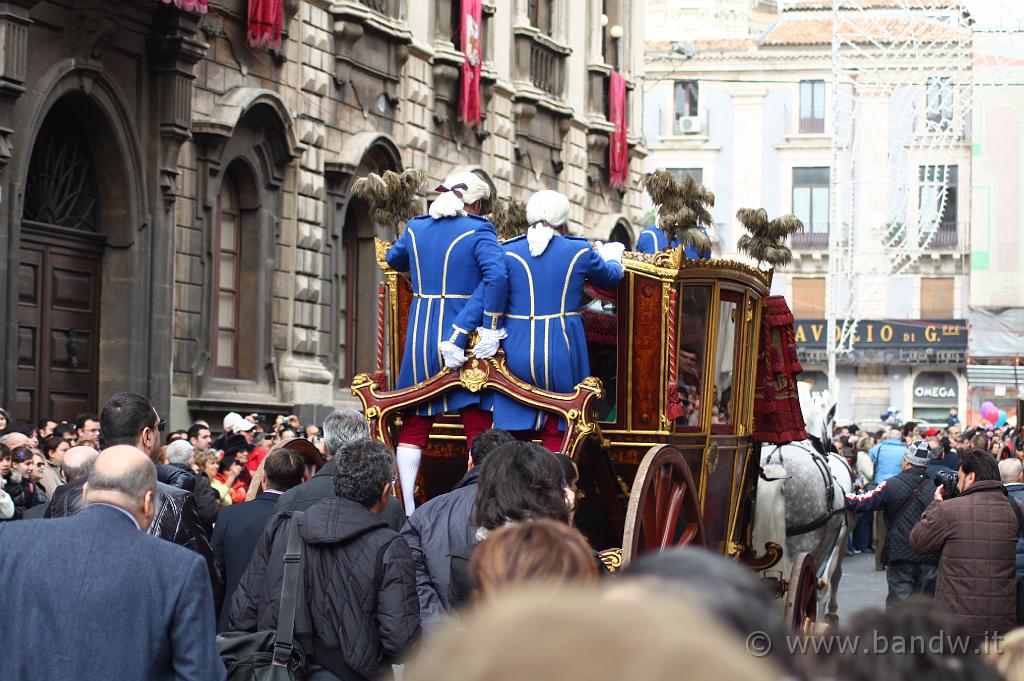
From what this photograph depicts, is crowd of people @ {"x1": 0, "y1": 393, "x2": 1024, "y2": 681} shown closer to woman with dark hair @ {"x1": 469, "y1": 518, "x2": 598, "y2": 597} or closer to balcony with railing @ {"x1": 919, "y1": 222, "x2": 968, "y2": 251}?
woman with dark hair @ {"x1": 469, "y1": 518, "x2": 598, "y2": 597}

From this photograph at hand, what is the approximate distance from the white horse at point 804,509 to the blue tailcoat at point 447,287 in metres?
3.52

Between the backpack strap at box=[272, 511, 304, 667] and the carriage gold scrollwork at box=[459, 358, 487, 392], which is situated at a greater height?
the carriage gold scrollwork at box=[459, 358, 487, 392]

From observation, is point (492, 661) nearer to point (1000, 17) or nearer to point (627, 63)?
point (627, 63)

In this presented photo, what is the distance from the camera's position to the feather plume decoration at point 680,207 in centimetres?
920

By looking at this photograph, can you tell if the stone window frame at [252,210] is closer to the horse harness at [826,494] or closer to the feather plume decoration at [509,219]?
the horse harness at [826,494]

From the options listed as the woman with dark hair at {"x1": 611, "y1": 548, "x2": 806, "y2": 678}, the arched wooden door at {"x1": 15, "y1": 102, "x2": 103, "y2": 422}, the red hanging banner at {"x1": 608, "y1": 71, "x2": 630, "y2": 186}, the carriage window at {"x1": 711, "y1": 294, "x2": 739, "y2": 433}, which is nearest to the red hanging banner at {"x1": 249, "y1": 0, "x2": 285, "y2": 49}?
the arched wooden door at {"x1": 15, "y1": 102, "x2": 103, "y2": 422}

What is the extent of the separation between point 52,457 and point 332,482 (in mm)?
5437

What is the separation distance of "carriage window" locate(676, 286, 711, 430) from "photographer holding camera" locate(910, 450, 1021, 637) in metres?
1.52

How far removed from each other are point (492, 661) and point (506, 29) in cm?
2528

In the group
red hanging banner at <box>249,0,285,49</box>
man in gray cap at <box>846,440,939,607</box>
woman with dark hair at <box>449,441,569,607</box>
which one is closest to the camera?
woman with dark hair at <box>449,441,569,607</box>

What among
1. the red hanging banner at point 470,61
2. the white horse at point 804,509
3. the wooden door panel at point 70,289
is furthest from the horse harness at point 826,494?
the red hanging banner at point 470,61

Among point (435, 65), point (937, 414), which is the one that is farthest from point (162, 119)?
point (937, 414)

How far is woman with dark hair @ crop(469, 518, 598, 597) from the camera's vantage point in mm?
3682

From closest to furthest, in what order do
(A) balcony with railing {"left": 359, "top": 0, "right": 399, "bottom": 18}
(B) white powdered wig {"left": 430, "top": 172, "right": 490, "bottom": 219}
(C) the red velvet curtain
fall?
(B) white powdered wig {"left": 430, "top": 172, "right": 490, "bottom": 219}, (C) the red velvet curtain, (A) balcony with railing {"left": 359, "top": 0, "right": 399, "bottom": 18}
